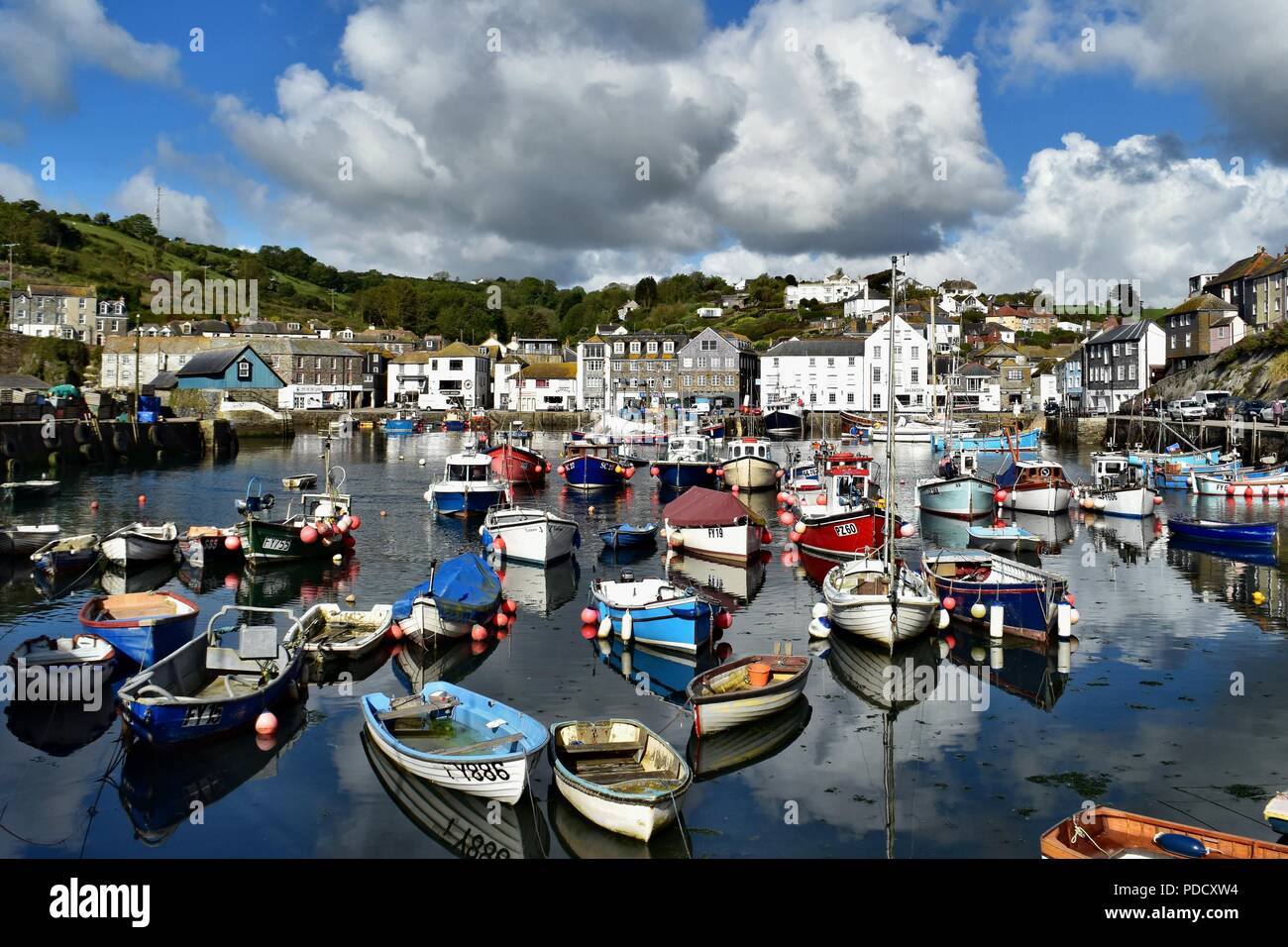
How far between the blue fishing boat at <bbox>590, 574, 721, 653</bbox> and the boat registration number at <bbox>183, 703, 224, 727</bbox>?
9255 mm

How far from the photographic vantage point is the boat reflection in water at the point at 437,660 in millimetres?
21078

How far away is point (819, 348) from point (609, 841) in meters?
102

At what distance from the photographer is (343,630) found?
22.7 metres

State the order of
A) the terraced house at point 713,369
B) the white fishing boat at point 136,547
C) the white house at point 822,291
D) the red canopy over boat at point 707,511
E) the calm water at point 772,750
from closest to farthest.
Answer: the calm water at point 772,750 < the white fishing boat at point 136,547 < the red canopy over boat at point 707,511 < the terraced house at point 713,369 < the white house at point 822,291

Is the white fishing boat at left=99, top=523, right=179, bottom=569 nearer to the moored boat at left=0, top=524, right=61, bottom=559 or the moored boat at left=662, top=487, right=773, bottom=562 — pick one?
the moored boat at left=0, top=524, right=61, bottom=559

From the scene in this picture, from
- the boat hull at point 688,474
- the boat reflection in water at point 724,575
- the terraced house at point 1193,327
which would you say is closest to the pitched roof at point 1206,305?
the terraced house at point 1193,327

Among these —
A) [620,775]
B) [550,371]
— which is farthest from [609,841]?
[550,371]

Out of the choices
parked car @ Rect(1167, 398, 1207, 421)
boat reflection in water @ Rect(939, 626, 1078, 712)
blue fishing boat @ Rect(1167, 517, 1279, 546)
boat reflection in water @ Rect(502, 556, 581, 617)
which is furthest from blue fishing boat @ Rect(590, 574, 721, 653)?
parked car @ Rect(1167, 398, 1207, 421)

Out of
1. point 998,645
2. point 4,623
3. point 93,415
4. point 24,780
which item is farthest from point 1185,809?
point 93,415

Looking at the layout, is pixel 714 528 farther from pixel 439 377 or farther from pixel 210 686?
pixel 439 377

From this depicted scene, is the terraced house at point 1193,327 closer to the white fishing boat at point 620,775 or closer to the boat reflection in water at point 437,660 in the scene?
the boat reflection in water at point 437,660

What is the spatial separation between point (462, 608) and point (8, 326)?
123451 millimetres

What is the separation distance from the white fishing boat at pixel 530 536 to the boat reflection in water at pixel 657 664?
8839 mm

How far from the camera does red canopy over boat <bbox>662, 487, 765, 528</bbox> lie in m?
34.1
